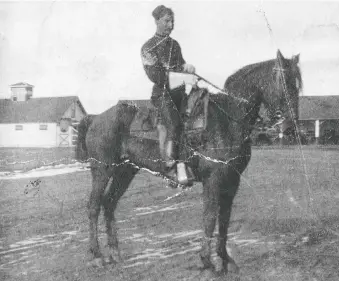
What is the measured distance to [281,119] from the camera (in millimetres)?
4305

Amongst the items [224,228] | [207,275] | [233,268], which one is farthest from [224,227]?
[207,275]

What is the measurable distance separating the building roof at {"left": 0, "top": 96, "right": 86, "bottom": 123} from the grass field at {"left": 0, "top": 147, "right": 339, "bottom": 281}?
1.08 m

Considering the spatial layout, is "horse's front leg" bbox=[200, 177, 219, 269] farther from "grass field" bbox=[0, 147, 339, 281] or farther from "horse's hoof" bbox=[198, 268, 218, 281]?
"grass field" bbox=[0, 147, 339, 281]

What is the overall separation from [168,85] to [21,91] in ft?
8.81

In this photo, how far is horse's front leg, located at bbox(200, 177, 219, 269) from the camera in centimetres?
434

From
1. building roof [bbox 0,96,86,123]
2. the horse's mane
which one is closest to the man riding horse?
the horse's mane

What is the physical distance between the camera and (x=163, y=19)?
4668mm

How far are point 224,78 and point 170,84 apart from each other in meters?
0.67

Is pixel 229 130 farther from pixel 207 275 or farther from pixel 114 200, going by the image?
pixel 114 200

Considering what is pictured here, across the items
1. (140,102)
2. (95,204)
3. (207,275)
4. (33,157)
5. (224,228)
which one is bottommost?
(207,275)

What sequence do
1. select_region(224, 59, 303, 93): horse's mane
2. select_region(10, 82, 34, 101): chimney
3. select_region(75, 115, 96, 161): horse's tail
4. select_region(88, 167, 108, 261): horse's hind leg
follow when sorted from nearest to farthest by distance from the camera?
select_region(224, 59, 303, 93): horse's mane
select_region(88, 167, 108, 261): horse's hind leg
select_region(75, 115, 96, 161): horse's tail
select_region(10, 82, 34, 101): chimney

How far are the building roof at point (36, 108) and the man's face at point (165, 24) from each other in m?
1.57

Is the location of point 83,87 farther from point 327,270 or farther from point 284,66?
point 327,270

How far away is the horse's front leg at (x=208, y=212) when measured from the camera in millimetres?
4344
